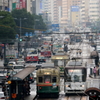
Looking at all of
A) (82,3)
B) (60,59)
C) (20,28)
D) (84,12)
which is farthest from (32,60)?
(84,12)

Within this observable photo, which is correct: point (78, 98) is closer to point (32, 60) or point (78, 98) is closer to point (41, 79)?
point (41, 79)

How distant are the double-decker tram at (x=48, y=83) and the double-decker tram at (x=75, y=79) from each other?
0.68m

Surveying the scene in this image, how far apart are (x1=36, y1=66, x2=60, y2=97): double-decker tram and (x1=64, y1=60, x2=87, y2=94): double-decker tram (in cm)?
68

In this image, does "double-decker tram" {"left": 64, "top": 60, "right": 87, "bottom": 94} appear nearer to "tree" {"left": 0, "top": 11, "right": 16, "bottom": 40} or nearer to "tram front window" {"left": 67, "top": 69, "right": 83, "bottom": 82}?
"tram front window" {"left": 67, "top": 69, "right": 83, "bottom": 82}

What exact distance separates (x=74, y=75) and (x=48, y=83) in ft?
5.07

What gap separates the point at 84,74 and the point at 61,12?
134067mm

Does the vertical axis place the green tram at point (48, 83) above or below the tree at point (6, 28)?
below

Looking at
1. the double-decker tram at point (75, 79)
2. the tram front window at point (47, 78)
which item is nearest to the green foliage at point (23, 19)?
the double-decker tram at point (75, 79)

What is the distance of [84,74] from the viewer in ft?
61.0

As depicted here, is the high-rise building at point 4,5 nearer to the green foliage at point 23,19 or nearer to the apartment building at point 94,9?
the green foliage at point 23,19

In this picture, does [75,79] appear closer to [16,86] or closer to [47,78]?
[47,78]

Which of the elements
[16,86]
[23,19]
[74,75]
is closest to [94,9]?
[23,19]

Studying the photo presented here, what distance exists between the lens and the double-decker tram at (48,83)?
1747 cm

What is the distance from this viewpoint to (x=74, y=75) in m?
18.3
